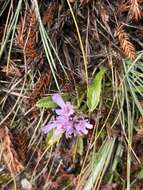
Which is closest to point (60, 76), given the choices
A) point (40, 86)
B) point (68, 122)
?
point (40, 86)

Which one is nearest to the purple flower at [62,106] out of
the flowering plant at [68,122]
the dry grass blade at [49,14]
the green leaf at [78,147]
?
the flowering plant at [68,122]

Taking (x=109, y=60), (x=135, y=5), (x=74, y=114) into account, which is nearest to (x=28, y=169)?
(x=74, y=114)

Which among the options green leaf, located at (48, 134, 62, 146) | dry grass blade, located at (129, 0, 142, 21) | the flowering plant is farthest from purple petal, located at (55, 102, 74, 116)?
dry grass blade, located at (129, 0, 142, 21)

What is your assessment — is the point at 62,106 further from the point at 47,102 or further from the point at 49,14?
the point at 49,14

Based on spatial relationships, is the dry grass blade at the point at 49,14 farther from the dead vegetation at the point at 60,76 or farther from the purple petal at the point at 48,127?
the purple petal at the point at 48,127

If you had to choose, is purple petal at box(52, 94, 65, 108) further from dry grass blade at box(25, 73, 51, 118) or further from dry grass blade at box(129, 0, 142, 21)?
dry grass blade at box(129, 0, 142, 21)

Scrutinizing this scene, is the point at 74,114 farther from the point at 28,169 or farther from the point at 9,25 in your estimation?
the point at 9,25
